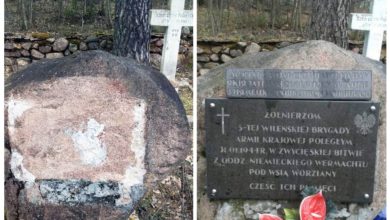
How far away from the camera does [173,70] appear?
4.95 metres

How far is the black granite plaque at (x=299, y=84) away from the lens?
9.29 ft

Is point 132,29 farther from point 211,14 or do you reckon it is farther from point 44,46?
point 211,14

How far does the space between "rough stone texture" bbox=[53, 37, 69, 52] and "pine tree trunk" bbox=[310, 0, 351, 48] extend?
2.14 m

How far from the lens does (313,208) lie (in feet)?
9.37

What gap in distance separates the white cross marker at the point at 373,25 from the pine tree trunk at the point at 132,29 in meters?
1.60

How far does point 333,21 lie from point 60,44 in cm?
233

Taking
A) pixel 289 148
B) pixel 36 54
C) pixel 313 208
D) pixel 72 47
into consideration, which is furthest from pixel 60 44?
pixel 313 208

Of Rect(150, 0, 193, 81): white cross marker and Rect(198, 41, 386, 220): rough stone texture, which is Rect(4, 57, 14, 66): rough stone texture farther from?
Rect(198, 41, 386, 220): rough stone texture

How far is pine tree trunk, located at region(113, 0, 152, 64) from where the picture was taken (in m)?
4.05

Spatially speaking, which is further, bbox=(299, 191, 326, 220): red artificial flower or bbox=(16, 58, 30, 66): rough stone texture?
bbox=(16, 58, 30, 66): rough stone texture

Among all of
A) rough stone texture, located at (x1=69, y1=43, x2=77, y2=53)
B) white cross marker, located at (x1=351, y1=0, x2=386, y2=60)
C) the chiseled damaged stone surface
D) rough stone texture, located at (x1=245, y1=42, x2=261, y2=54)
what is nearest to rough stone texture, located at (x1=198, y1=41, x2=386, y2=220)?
the chiseled damaged stone surface

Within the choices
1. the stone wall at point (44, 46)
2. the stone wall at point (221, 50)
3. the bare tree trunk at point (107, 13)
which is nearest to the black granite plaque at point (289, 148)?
the stone wall at point (44, 46)

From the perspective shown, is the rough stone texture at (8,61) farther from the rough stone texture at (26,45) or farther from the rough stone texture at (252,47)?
the rough stone texture at (252,47)

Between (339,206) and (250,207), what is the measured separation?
1.46 ft
